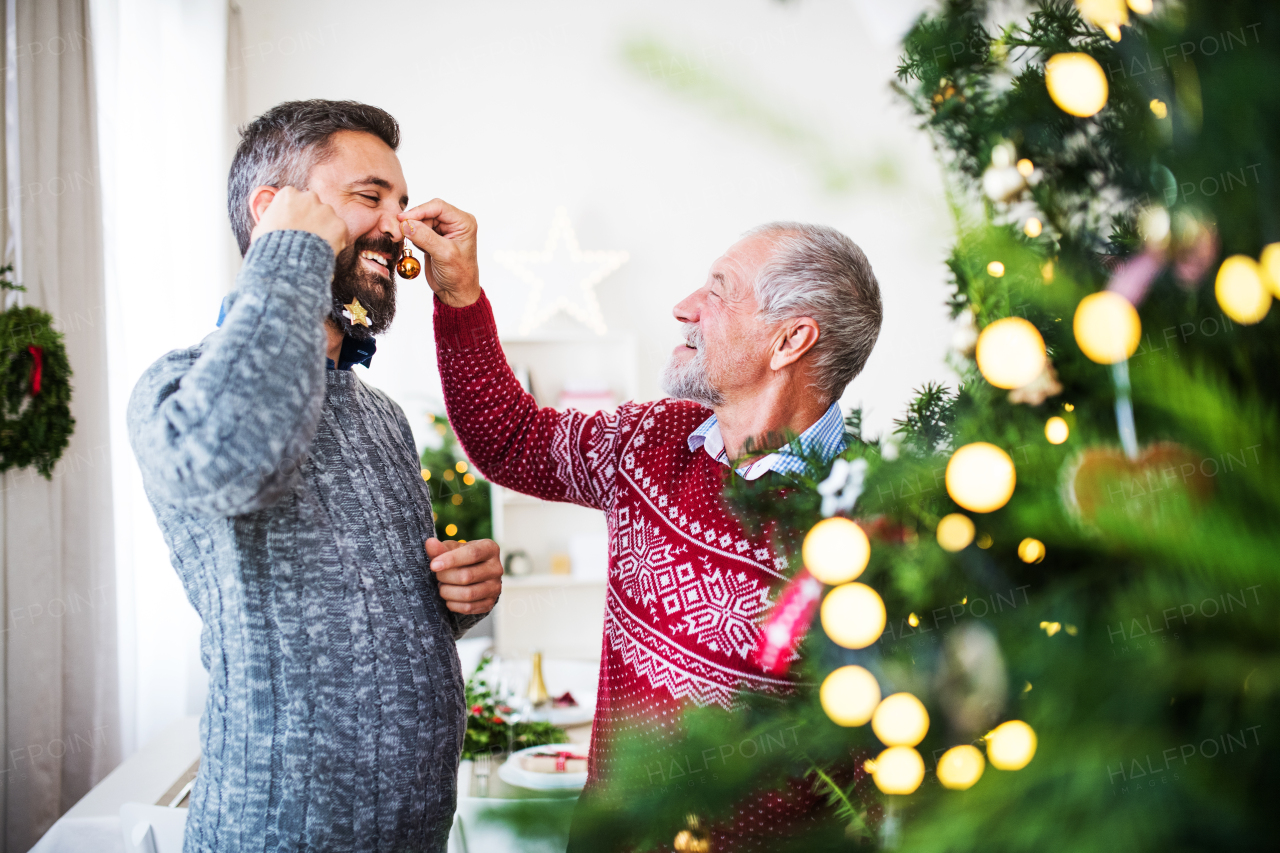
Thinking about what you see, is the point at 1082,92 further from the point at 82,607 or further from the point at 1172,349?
the point at 82,607

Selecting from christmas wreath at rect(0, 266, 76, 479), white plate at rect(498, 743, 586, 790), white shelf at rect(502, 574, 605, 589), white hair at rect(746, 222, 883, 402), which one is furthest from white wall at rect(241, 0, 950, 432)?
white hair at rect(746, 222, 883, 402)

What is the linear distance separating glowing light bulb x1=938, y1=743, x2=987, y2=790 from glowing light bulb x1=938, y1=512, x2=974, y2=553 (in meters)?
0.08

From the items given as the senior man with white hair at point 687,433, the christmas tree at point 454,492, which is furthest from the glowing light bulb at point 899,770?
the christmas tree at point 454,492

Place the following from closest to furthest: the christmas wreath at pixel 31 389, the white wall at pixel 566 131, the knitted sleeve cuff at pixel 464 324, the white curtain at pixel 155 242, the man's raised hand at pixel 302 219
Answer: the man's raised hand at pixel 302 219 → the knitted sleeve cuff at pixel 464 324 → the christmas wreath at pixel 31 389 → the white curtain at pixel 155 242 → the white wall at pixel 566 131

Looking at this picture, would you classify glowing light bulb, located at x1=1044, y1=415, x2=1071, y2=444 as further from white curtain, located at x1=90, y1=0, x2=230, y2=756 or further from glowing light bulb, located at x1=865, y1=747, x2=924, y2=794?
white curtain, located at x1=90, y1=0, x2=230, y2=756

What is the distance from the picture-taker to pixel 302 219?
94 centimetres

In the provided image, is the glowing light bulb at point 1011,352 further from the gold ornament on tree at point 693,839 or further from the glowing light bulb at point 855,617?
the gold ornament on tree at point 693,839

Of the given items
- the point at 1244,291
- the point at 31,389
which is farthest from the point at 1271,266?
the point at 31,389

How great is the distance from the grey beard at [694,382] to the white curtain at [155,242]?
215cm

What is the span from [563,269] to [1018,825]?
162 inches

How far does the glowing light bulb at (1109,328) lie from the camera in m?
0.29

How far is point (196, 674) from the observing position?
3.22 metres

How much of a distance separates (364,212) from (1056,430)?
109 cm

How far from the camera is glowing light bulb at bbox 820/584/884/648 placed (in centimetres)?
37
